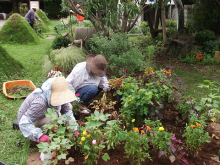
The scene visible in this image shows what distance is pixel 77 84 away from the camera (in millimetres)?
3869

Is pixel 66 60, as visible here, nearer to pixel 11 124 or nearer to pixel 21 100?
pixel 21 100

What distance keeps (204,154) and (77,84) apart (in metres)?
2.18

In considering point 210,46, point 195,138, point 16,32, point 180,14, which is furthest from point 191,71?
point 16,32

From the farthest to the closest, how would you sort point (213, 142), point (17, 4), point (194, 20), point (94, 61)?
point (17, 4), point (194, 20), point (94, 61), point (213, 142)

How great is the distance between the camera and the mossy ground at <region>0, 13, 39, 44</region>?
10.0m

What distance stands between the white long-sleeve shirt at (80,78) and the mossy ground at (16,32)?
279 inches

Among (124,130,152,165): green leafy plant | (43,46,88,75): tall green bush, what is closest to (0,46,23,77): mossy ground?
(43,46,88,75): tall green bush

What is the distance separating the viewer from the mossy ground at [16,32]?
10000 mm

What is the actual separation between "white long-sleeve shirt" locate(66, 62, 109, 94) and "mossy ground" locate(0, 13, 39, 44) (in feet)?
→ 23.3

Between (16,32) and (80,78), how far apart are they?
300 inches

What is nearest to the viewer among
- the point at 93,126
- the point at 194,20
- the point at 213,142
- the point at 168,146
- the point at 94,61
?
the point at 93,126

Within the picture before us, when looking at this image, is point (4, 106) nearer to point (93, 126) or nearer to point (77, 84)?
point (77, 84)

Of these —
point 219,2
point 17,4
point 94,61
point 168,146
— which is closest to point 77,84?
point 94,61

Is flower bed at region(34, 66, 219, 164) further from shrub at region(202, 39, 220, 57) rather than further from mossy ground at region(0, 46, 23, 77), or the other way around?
shrub at region(202, 39, 220, 57)
